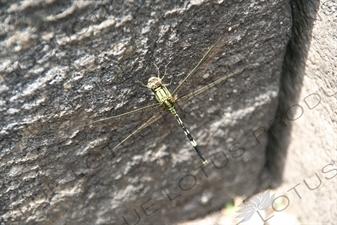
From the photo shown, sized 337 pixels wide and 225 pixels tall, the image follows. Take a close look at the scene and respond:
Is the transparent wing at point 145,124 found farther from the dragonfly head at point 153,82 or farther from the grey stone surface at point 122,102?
the dragonfly head at point 153,82

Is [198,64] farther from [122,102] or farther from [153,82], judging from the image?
[122,102]

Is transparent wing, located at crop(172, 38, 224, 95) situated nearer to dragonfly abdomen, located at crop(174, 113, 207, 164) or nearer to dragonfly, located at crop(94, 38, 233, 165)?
dragonfly, located at crop(94, 38, 233, 165)

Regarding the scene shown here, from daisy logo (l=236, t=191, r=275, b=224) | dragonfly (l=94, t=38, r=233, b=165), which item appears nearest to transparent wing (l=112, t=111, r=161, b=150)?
dragonfly (l=94, t=38, r=233, b=165)

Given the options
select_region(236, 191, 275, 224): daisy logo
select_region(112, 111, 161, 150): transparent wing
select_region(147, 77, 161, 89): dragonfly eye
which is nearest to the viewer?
select_region(147, 77, 161, 89): dragonfly eye

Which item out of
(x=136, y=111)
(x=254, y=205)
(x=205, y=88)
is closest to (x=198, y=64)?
(x=205, y=88)

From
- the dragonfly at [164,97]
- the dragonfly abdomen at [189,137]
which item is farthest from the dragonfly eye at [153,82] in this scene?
the dragonfly abdomen at [189,137]

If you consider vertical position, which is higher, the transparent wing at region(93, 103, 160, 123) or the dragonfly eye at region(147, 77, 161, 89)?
the dragonfly eye at region(147, 77, 161, 89)
